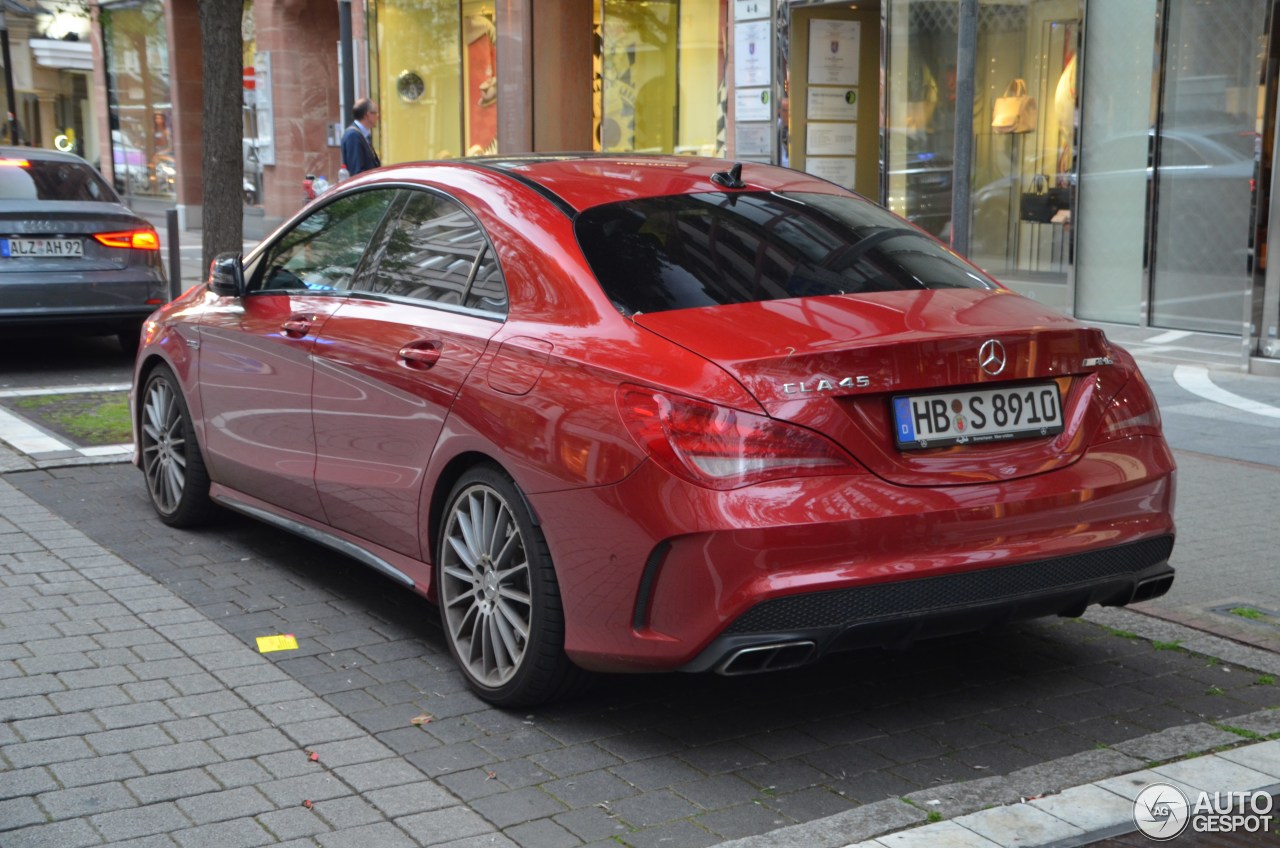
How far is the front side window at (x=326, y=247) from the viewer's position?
5566mm

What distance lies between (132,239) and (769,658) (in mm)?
9157

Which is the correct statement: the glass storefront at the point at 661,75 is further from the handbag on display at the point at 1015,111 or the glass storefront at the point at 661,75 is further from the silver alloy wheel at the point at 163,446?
the silver alloy wheel at the point at 163,446

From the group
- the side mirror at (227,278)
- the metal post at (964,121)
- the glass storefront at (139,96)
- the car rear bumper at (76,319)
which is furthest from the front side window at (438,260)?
the glass storefront at (139,96)

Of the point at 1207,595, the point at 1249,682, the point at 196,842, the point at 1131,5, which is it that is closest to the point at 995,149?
the point at 1131,5

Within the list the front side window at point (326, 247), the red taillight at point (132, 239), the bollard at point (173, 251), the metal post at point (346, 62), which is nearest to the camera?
the front side window at point (326, 247)

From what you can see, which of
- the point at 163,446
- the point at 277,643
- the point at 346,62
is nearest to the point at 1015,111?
the point at 346,62

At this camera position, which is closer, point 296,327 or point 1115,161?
point 296,327

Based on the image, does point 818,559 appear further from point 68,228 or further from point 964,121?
point 68,228

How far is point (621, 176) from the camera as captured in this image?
4988mm

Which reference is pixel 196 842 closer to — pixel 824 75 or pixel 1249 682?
pixel 1249 682

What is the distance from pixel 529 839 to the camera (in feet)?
11.8

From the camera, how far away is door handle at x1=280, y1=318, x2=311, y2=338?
557cm

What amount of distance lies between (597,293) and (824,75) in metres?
12.8

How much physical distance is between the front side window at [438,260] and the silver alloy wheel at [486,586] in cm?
63
